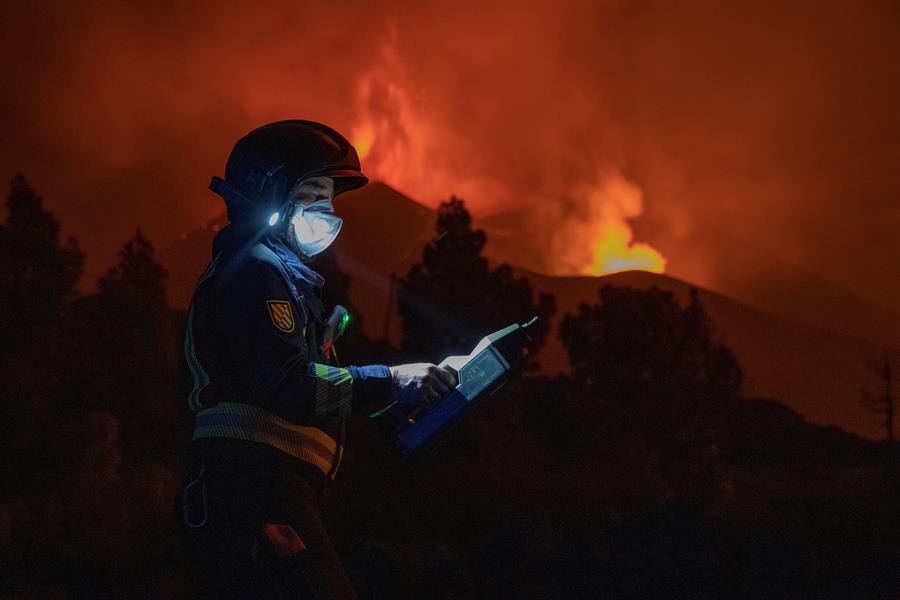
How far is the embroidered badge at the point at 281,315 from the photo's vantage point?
3104mm

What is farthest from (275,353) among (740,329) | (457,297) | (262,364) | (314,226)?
(740,329)

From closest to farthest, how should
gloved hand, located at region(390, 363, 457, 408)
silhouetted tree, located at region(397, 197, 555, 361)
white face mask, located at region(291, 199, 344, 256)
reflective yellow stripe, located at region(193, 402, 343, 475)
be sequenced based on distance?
reflective yellow stripe, located at region(193, 402, 343, 475), gloved hand, located at region(390, 363, 457, 408), white face mask, located at region(291, 199, 344, 256), silhouetted tree, located at region(397, 197, 555, 361)

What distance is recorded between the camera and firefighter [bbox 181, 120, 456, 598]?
3.07 m

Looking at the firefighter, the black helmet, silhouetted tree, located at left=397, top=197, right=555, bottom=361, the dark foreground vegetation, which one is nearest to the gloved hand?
the firefighter

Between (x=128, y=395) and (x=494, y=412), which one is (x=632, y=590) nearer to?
(x=494, y=412)

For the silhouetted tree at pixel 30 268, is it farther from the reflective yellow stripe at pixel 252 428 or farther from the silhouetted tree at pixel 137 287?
the reflective yellow stripe at pixel 252 428

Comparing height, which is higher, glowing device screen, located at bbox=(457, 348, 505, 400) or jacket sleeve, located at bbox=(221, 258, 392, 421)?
jacket sleeve, located at bbox=(221, 258, 392, 421)

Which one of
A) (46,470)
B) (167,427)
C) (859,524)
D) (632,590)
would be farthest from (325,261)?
(859,524)

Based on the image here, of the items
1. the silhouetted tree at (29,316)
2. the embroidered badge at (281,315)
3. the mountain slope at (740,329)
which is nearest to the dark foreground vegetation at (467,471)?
the silhouetted tree at (29,316)

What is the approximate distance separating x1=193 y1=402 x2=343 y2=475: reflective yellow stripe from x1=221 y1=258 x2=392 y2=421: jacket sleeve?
72mm

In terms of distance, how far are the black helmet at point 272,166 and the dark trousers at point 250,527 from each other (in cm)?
101

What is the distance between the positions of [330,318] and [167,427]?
1040 inches

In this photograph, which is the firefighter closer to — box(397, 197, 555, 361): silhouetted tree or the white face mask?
the white face mask

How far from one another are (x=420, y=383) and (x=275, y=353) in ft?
1.96
